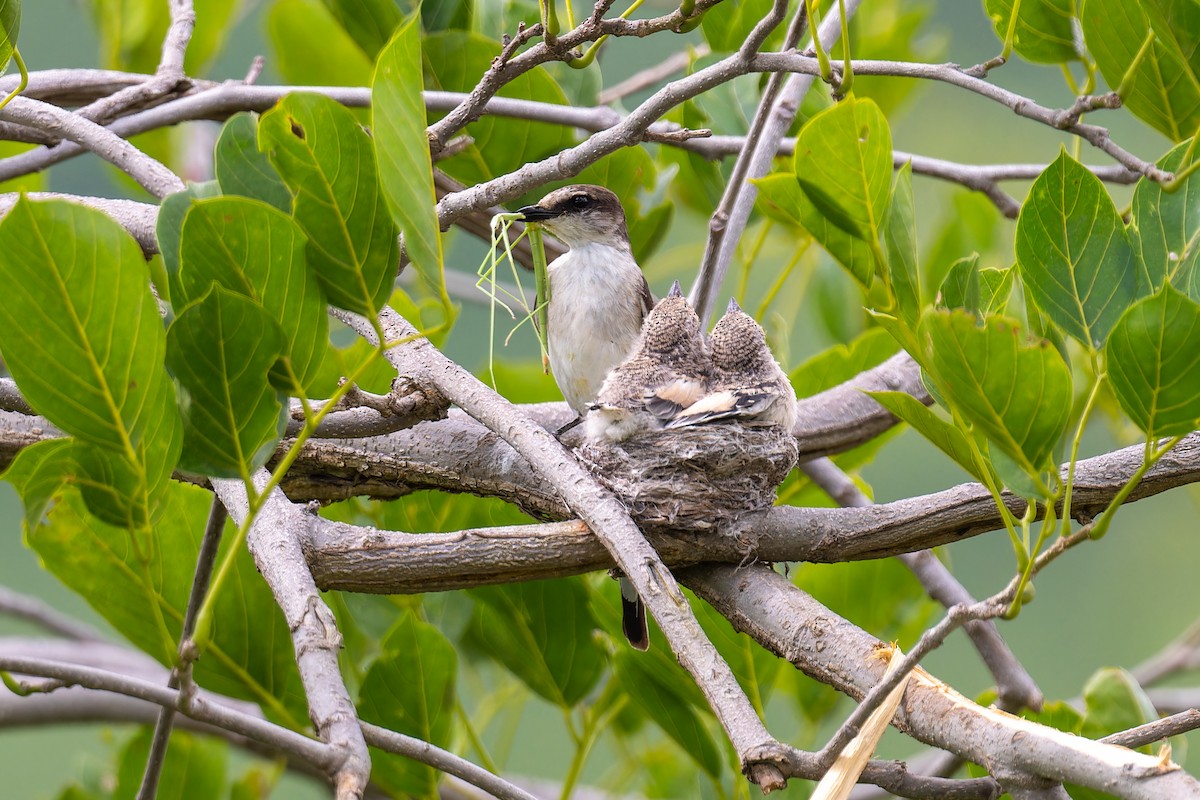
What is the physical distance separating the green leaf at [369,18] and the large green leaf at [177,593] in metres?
1.03

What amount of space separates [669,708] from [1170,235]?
126cm

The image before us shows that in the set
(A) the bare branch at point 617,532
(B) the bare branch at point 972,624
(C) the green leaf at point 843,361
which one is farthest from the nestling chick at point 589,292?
(A) the bare branch at point 617,532

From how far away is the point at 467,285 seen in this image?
3359 mm

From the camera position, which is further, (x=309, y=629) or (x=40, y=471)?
(x=309, y=629)

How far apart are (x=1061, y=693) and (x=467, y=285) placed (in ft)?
17.7

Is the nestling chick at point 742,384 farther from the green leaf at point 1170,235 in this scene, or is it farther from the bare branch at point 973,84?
the green leaf at point 1170,235

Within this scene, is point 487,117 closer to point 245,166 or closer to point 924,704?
point 245,166

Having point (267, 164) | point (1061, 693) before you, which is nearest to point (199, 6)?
point (267, 164)

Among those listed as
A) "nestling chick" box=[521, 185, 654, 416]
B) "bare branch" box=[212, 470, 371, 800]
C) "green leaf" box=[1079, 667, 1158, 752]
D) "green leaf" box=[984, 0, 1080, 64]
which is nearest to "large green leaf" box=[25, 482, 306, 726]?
"bare branch" box=[212, 470, 371, 800]

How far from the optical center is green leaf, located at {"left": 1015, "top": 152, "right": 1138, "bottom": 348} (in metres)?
1.12

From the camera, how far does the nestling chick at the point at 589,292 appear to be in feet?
9.14

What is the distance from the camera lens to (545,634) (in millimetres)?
2186

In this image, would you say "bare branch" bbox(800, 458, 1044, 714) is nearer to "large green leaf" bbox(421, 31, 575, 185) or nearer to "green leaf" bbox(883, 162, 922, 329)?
"large green leaf" bbox(421, 31, 575, 185)

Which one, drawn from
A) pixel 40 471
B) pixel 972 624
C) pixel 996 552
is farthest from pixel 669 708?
pixel 996 552
